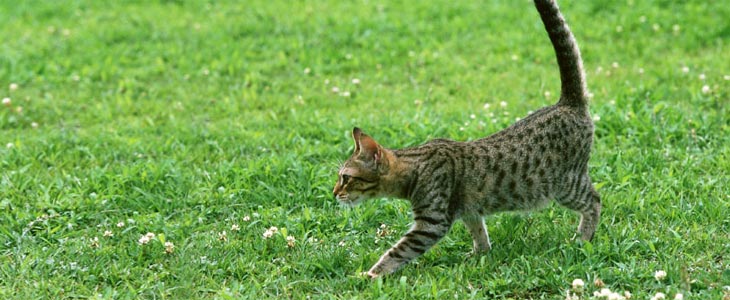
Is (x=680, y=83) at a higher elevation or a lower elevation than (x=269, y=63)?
higher

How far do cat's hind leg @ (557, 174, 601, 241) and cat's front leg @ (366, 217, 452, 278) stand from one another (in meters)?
0.92

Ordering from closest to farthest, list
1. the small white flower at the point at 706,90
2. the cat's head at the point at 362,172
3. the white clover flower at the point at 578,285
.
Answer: the white clover flower at the point at 578,285 < the cat's head at the point at 362,172 < the small white flower at the point at 706,90

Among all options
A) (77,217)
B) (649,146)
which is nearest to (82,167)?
(77,217)

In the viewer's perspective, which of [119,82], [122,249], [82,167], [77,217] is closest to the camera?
[122,249]

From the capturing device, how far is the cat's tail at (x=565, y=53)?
607 cm

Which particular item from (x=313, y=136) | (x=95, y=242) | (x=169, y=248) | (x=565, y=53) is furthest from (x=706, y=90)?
(x=95, y=242)

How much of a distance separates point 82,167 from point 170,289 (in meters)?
2.74

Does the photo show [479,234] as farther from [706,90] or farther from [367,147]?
[706,90]

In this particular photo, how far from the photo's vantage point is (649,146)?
7.71 metres

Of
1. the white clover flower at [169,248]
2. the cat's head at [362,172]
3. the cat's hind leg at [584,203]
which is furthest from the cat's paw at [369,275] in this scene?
the cat's hind leg at [584,203]

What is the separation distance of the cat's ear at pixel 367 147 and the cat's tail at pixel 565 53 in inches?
54.7

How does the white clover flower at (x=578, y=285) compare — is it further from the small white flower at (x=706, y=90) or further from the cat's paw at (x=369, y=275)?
the small white flower at (x=706, y=90)

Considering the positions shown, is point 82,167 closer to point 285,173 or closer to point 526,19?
point 285,173

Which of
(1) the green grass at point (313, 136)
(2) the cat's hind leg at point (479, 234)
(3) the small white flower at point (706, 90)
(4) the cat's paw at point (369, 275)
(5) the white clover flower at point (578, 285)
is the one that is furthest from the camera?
(3) the small white flower at point (706, 90)
